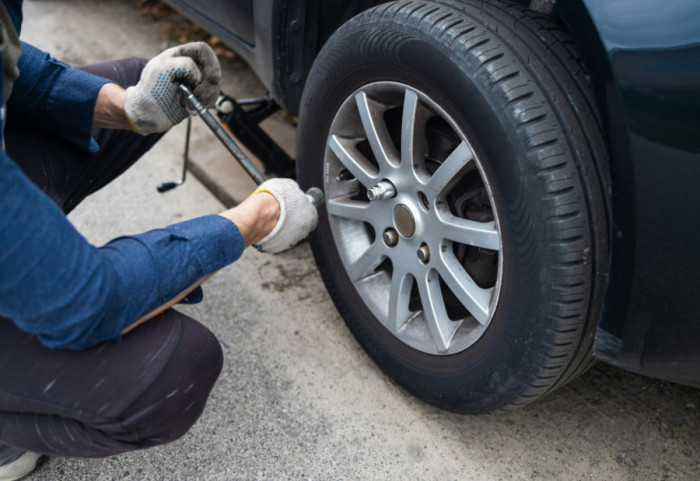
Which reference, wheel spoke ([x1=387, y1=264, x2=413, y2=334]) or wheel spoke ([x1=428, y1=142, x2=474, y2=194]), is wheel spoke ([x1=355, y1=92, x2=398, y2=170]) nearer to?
wheel spoke ([x1=428, y1=142, x2=474, y2=194])

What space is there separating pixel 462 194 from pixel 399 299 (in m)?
0.33

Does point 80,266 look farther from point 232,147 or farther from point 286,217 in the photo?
point 232,147

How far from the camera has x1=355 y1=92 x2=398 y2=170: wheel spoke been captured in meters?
1.60

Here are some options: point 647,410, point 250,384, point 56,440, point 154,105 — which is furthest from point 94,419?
point 647,410

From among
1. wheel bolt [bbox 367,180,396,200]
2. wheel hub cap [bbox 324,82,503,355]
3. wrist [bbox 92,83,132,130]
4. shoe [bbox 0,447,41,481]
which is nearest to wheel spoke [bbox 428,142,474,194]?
wheel hub cap [bbox 324,82,503,355]

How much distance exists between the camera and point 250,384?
6.07 feet

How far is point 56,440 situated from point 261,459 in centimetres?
51

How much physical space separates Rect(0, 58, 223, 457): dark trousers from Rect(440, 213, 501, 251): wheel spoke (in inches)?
23.4

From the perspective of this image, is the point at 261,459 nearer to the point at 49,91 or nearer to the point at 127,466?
the point at 127,466

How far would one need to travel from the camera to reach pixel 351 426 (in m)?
1.72

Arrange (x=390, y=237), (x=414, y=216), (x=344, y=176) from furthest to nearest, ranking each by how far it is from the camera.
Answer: (x=344, y=176)
(x=390, y=237)
(x=414, y=216)

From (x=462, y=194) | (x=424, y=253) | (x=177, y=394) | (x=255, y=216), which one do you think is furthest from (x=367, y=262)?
(x=177, y=394)

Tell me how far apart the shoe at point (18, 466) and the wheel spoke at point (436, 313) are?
3.43 ft

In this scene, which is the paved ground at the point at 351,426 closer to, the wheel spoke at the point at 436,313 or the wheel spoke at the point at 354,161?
the wheel spoke at the point at 436,313
